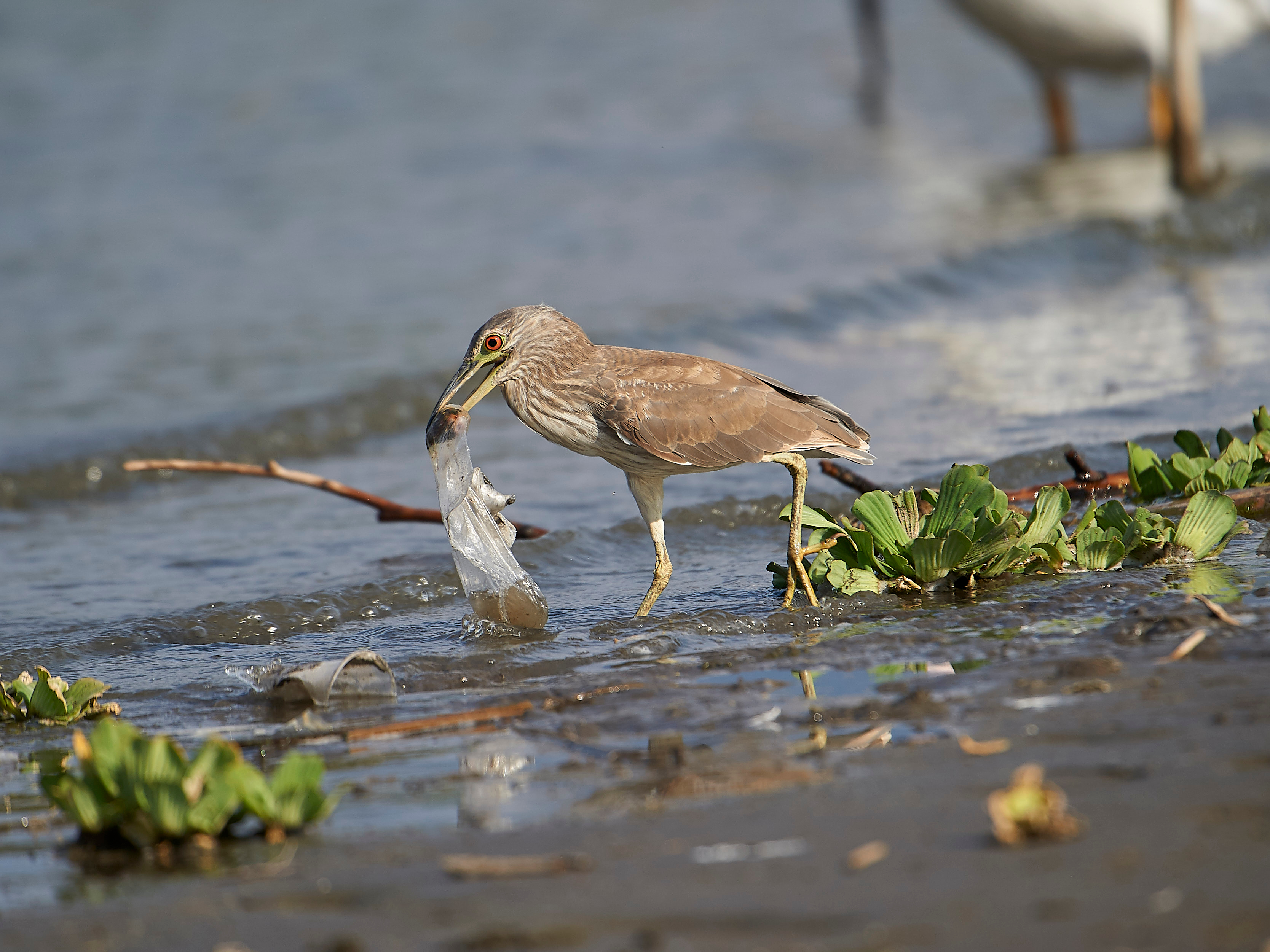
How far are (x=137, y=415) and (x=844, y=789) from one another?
8224mm

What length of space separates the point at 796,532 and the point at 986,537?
698 mm

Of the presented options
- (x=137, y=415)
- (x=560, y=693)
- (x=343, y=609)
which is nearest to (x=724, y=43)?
(x=137, y=415)

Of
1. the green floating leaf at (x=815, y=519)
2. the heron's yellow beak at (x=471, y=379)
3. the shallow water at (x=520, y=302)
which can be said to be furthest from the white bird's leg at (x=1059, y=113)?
the heron's yellow beak at (x=471, y=379)

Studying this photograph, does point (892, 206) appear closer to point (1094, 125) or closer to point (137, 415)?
point (1094, 125)

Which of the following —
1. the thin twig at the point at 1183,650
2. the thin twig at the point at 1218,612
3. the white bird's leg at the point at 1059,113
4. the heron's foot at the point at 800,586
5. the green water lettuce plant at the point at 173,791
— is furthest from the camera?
the white bird's leg at the point at 1059,113

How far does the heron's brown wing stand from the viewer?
4.81 m

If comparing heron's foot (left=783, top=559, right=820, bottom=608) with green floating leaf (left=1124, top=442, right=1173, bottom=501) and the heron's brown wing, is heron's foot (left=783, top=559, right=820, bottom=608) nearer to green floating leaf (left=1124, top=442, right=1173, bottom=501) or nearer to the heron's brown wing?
the heron's brown wing

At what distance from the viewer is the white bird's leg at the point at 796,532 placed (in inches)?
184

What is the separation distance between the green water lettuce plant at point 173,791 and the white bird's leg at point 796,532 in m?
2.25

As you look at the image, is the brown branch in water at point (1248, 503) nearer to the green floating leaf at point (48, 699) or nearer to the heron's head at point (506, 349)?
the heron's head at point (506, 349)

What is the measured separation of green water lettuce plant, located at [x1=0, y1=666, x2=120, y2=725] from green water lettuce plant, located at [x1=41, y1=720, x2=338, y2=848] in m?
1.22

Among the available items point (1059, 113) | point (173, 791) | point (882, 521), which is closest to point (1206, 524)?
point (882, 521)

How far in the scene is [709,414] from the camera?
4930 millimetres

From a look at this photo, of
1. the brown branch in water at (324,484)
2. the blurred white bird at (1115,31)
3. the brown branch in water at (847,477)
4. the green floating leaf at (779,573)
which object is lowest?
the green floating leaf at (779,573)
